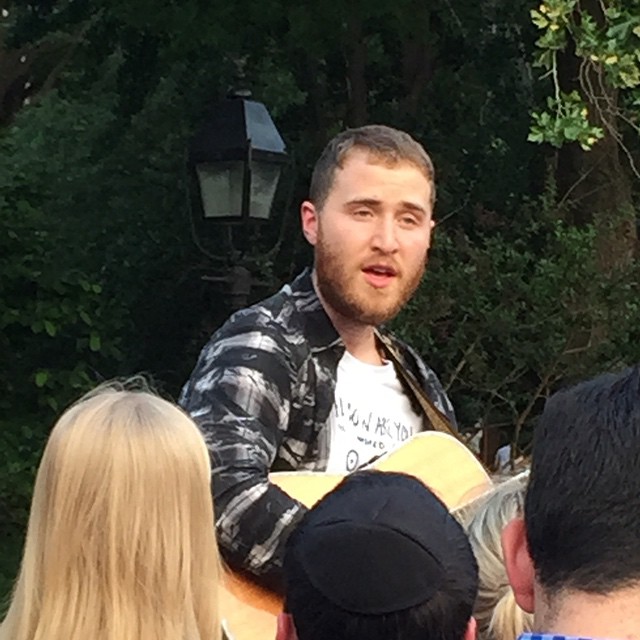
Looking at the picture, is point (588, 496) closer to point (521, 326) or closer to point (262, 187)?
point (262, 187)

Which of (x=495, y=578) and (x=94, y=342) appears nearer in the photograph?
(x=495, y=578)

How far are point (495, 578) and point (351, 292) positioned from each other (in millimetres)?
1099

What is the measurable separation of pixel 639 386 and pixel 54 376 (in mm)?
7478

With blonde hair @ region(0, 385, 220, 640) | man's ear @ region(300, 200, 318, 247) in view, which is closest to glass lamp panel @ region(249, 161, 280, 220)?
man's ear @ region(300, 200, 318, 247)

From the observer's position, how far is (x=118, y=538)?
242cm

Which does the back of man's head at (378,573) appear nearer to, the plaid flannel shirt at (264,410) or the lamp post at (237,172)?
the plaid flannel shirt at (264,410)

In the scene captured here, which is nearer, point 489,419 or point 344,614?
point 344,614

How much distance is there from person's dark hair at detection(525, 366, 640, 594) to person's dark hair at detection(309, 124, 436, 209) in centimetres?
A: 173

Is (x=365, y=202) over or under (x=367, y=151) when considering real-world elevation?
under

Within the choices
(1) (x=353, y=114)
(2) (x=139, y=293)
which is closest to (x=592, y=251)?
(1) (x=353, y=114)

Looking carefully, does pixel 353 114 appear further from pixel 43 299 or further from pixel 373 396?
pixel 373 396

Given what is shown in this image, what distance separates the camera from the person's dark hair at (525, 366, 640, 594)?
1.32m

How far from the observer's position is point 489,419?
7211 mm

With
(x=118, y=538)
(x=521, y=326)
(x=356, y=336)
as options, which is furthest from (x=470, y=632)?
(x=521, y=326)
